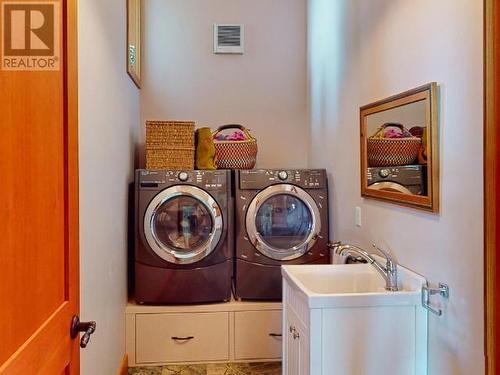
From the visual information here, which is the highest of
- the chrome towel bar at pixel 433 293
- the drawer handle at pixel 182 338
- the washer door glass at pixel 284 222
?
the washer door glass at pixel 284 222

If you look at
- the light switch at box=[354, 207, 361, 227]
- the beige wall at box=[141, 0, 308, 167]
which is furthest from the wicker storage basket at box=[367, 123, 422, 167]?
the beige wall at box=[141, 0, 308, 167]

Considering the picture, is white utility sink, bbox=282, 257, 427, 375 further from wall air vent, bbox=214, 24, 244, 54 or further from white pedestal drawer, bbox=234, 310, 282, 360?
wall air vent, bbox=214, 24, 244, 54

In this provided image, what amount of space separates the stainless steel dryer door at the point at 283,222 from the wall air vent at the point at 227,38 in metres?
1.44

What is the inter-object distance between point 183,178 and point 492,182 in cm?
215

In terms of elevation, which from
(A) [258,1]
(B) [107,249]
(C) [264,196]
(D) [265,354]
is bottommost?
(D) [265,354]

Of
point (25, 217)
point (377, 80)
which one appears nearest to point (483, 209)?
point (377, 80)

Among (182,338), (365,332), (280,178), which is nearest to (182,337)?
(182,338)

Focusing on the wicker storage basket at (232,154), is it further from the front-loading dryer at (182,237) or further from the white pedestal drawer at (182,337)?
the white pedestal drawer at (182,337)

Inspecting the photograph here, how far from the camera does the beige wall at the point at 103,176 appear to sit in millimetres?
1942

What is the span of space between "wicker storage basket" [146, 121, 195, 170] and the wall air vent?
0.97 metres

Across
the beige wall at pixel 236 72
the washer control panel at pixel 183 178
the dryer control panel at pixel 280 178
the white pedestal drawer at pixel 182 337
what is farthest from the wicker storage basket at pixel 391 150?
the beige wall at pixel 236 72

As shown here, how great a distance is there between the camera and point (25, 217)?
97cm

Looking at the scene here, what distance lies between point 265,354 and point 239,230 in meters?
0.90

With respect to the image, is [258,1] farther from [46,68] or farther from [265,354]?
[46,68]
